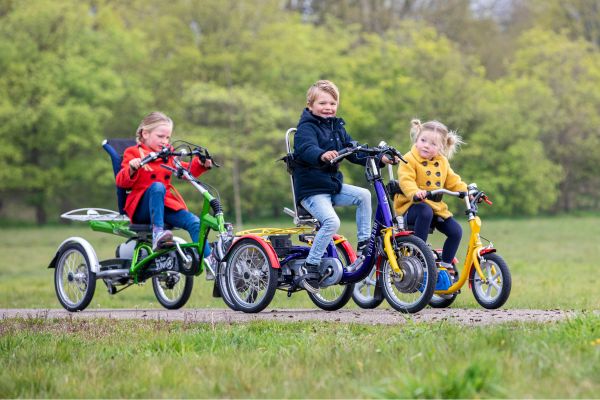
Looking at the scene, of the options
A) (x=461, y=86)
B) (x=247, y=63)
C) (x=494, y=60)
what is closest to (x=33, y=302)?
(x=247, y=63)

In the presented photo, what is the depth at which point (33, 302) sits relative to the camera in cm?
1605

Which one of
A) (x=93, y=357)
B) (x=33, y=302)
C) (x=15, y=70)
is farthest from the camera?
(x=15, y=70)

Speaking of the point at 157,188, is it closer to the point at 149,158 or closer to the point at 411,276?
the point at 149,158

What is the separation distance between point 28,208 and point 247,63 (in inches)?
550

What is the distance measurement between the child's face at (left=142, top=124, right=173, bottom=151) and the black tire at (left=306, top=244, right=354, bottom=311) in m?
2.21

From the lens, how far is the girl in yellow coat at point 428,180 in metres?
9.36

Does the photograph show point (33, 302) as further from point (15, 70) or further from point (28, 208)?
point (28, 208)

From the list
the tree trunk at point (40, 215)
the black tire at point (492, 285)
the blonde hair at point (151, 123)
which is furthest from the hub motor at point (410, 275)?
the tree trunk at point (40, 215)

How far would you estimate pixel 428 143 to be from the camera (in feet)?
31.1

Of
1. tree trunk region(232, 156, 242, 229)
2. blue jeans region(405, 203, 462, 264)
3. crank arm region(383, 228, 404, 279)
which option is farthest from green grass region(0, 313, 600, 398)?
tree trunk region(232, 156, 242, 229)

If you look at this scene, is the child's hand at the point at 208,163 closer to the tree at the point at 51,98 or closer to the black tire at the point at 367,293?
the black tire at the point at 367,293

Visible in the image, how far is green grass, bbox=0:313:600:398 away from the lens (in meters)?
5.13

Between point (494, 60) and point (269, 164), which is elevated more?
point (494, 60)

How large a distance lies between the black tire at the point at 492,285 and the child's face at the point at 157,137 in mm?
3422
